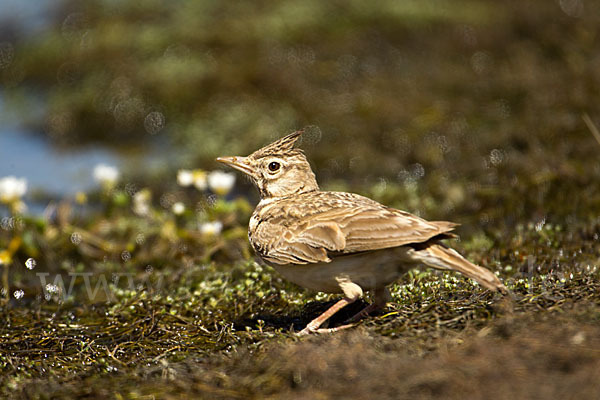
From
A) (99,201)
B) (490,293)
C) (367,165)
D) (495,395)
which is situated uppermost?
(495,395)

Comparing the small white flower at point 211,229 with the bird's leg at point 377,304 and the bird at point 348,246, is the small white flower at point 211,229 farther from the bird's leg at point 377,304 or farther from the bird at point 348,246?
the bird's leg at point 377,304

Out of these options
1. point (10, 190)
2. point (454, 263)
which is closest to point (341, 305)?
point (454, 263)

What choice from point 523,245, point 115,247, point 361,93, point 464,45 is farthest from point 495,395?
point 464,45

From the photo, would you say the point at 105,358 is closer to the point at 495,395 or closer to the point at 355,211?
the point at 355,211

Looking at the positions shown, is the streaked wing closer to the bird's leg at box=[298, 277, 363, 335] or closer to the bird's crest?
the bird's leg at box=[298, 277, 363, 335]

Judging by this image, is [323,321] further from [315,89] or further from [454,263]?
[315,89]

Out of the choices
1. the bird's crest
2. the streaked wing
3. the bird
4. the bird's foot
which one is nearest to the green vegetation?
the bird's foot

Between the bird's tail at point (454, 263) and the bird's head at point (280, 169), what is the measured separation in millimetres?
1549

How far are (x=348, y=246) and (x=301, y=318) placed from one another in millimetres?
1110

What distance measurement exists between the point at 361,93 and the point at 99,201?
4.06 metres

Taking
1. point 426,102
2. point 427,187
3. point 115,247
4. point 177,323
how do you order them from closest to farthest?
point 177,323 < point 115,247 < point 427,187 < point 426,102

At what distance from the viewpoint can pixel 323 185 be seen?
9773 millimetres

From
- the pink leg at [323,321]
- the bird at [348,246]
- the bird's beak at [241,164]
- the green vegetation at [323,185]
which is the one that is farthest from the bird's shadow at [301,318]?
the bird's beak at [241,164]

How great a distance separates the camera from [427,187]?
9086 mm
